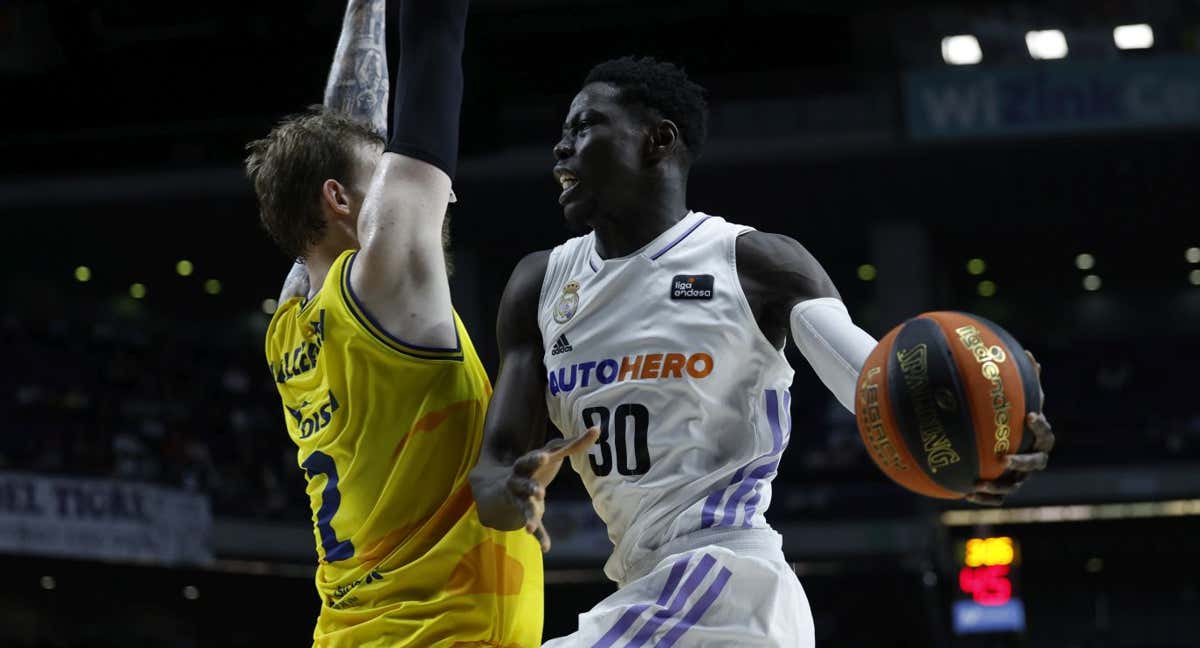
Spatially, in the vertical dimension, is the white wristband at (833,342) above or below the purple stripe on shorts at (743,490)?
above

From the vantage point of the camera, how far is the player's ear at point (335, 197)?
11.0 feet

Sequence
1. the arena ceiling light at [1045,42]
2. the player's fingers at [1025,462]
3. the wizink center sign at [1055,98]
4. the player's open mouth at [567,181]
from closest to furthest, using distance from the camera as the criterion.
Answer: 1. the player's fingers at [1025,462]
2. the player's open mouth at [567,181]
3. the wizink center sign at [1055,98]
4. the arena ceiling light at [1045,42]

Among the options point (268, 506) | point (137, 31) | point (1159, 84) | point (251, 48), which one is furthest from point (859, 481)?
point (137, 31)

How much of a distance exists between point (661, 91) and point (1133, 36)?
21207mm

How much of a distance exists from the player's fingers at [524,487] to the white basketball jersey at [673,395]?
461 millimetres

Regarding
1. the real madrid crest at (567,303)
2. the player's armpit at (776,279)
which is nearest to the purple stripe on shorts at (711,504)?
the player's armpit at (776,279)

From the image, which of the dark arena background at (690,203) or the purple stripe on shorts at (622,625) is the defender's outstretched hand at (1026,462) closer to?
the purple stripe on shorts at (622,625)

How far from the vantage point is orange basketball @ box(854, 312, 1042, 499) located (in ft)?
8.45

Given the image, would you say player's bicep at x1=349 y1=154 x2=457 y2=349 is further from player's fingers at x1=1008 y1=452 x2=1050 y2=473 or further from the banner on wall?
the banner on wall

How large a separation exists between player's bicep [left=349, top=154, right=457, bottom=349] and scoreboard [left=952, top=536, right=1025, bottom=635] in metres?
18.9

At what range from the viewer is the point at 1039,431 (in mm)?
2609

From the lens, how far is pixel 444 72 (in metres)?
3.11

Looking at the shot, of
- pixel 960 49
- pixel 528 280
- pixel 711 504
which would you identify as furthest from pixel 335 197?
pixel 960 49

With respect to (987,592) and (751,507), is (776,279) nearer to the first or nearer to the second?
(751,507)
